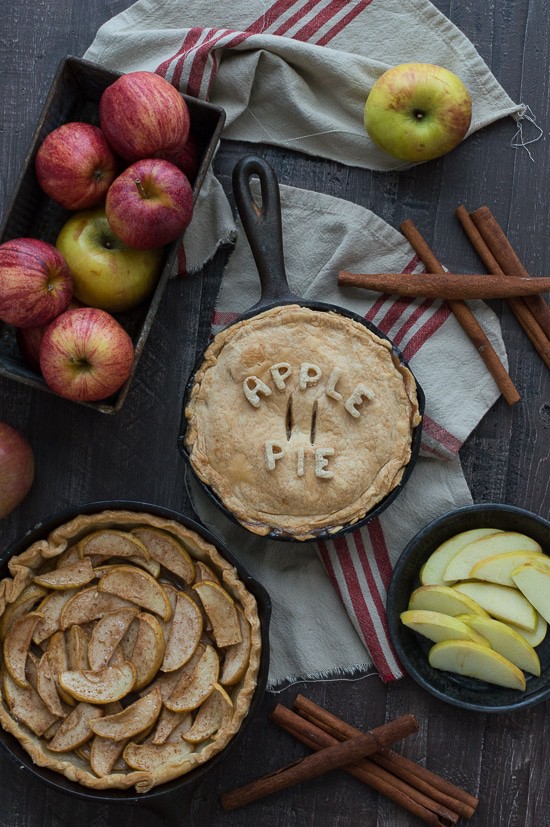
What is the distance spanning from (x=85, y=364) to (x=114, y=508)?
0.38m

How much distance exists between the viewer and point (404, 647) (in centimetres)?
231

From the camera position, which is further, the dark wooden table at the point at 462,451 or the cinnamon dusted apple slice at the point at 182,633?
the dark wooden table at the point at 462,451

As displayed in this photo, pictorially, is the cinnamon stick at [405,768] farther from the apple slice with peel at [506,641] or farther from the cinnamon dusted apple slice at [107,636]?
the cinnamon dusted apple slice at [107,636]

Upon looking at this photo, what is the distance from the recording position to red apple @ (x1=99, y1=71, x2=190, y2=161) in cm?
206

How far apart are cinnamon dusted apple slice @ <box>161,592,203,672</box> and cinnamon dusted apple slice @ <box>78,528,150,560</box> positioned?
0.51ft

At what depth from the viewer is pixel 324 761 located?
7.47 feet

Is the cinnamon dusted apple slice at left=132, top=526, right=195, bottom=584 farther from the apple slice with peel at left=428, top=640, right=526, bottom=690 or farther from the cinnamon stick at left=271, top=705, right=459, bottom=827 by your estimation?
the apple slice with peel at left=428, top=640, right=526, bottom=690

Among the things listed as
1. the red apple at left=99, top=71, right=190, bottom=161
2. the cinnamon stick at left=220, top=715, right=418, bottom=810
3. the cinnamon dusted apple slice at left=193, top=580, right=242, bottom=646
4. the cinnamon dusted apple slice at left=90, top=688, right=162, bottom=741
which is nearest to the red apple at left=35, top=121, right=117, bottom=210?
the red apple at left=99, top=71, right=190, bottom=161

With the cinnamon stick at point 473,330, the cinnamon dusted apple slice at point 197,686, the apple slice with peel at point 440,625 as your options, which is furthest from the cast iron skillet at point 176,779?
the cinnamon stick at point 473,330

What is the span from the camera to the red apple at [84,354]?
2.04m

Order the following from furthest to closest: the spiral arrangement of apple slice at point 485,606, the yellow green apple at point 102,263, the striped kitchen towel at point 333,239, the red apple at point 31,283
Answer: the striped kitchen towel at point 333,239 < the spiral arrangement of apple slice at point 485,606 < the yellow green apple at point 102,263 < the red apple at point 31,283

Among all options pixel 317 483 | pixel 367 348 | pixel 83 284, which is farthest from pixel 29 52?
pixel 317 483

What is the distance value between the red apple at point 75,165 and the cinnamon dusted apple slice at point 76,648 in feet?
3.51

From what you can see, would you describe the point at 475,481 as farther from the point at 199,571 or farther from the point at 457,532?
the point at 199,571
